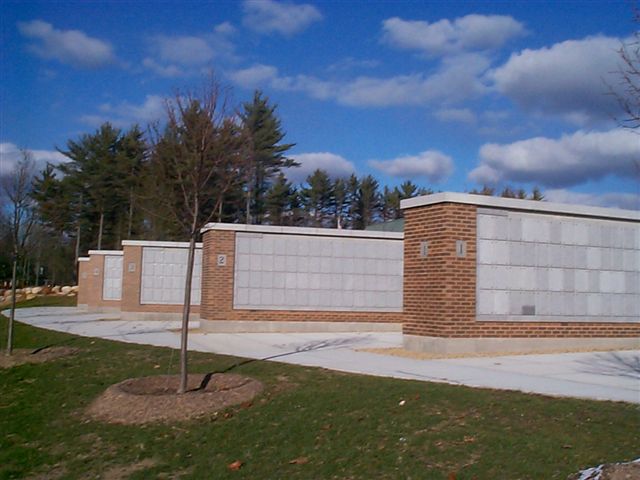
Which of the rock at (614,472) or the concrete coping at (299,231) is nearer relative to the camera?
the rock at (614,472)

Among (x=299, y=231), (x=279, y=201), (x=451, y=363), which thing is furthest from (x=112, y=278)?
(x=451, y=363)

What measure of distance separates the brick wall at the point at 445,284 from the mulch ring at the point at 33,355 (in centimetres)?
728

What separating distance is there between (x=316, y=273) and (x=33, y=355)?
9472 mm

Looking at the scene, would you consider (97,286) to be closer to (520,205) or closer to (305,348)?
(305,348)

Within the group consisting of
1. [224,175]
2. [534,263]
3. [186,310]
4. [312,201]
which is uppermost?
[312,201]

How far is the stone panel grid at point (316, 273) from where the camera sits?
2145 centimetres

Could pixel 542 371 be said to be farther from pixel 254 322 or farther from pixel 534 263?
pixel 254 322

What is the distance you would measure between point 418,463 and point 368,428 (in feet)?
4.08

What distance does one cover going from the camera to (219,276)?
21141 mm

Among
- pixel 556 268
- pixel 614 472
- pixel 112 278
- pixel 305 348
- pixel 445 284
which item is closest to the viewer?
pixel 614 472

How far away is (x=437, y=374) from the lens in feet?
36.9

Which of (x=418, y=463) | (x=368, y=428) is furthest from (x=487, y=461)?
(x=368, y=428)

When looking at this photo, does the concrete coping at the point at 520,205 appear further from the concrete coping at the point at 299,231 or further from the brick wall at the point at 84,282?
the brick wall at the point at 84,282

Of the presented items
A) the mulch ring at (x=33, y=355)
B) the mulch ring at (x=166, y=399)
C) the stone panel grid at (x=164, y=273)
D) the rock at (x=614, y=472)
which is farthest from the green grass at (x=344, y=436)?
the stone panel grid at (x=164, y=273)
